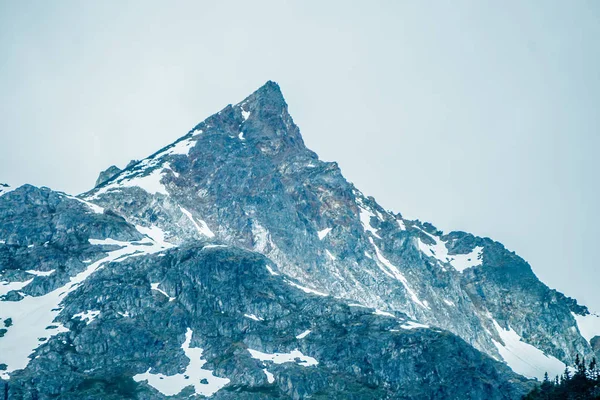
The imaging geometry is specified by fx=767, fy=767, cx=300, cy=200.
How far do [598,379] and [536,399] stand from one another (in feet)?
51.4

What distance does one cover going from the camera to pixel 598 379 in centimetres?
18375

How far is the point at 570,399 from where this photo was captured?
7210 inches

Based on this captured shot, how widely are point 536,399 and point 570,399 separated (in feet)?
30.0

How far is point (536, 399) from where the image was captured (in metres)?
190

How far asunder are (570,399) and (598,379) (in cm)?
835
